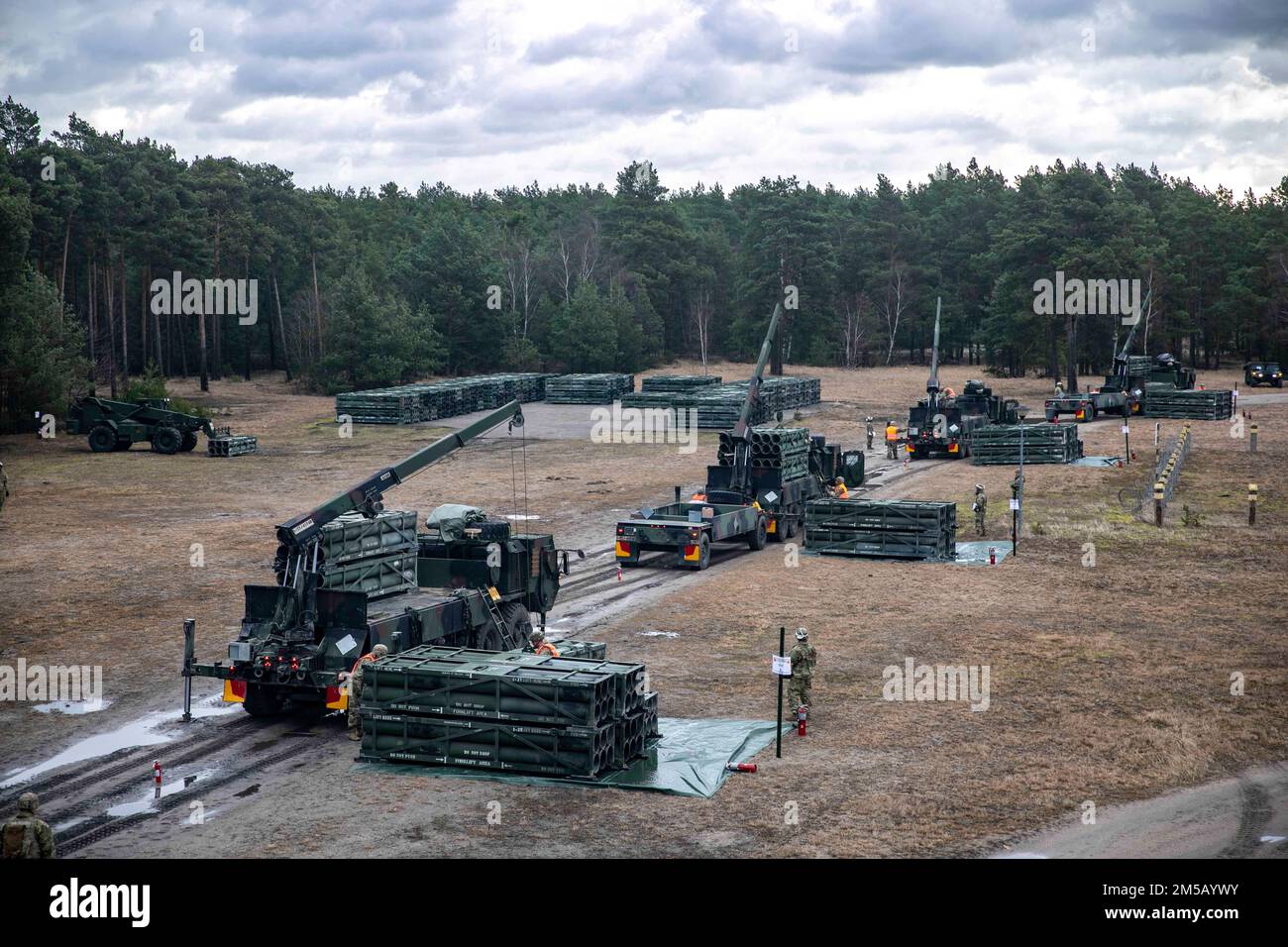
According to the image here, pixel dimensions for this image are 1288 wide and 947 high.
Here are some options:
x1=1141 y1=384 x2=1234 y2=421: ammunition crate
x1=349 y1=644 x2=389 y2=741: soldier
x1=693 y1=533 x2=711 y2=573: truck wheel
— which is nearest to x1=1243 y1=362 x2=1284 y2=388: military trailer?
x1=1141 y1=384 x2=1234 y2=421: ammunition crate

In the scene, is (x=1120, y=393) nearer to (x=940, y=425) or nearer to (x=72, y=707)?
(x=940, y=425)

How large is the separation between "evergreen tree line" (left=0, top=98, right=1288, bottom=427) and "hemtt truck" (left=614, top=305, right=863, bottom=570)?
73.3 feet

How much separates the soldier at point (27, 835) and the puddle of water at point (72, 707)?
7.71 metres

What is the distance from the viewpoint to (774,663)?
55.8ft

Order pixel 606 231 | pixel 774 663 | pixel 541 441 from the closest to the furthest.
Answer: pixel 774 663 → pixel 541 441 → pixel 606 231

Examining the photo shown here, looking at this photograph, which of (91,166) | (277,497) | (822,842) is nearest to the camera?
(822,842)

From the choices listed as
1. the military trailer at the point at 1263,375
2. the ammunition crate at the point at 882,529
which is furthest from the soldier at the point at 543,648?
the military trailer at the point at 1263,375

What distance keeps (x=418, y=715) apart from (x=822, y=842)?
211 inches

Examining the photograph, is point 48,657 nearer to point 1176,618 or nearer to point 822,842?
point 822,842

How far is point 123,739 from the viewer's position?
59.1 feet

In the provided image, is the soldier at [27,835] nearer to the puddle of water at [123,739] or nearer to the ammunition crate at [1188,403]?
the puddle of water at [123,739]

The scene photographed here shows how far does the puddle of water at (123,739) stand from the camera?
16.7 meters

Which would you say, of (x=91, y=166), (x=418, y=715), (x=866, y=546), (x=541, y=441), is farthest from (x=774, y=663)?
(x=91, y=166)

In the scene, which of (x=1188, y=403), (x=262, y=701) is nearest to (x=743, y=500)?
(x=262, y=701)
